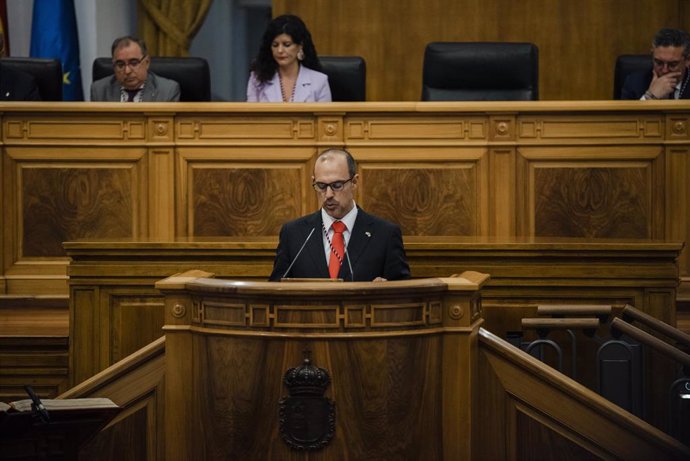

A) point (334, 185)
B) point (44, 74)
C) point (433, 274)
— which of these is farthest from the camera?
point (44, 74)

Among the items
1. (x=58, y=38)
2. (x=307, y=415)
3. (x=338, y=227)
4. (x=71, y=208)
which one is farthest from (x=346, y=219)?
(x=58, y=38)

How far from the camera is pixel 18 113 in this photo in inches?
236

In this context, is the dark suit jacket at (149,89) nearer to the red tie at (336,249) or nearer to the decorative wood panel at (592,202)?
the decorative wood panel at (592,202)

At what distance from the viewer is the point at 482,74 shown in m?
6.75

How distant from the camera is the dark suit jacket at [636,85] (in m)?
6.43

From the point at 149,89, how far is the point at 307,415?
136 inches

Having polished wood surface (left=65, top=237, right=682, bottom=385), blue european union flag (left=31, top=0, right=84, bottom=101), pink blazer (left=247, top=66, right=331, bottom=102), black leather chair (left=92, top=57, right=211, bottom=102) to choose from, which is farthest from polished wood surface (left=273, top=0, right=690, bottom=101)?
→ polished wood surface (left=65, top=237, right=682, bottom=385)

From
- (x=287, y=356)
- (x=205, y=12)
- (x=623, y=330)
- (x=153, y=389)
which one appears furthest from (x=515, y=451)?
(x=205, y=12)

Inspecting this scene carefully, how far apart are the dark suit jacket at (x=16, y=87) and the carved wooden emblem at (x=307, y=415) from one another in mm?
3607

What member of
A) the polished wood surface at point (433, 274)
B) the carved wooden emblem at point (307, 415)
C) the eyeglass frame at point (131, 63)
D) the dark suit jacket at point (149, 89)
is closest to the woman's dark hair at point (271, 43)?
the dark suit jacket at point (149, 89)

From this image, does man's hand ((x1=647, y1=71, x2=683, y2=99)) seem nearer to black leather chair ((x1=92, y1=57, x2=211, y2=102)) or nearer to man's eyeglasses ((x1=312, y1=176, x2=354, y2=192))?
black leather chair ((x1=92, y1=57, x2=211, y2=102))

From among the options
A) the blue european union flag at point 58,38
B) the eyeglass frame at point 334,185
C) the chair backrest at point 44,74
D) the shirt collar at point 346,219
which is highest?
the blue european union flag at point 58,38

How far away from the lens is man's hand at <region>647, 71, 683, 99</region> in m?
6.25

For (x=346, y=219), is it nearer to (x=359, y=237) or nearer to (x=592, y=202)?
(x=359, y=237)
